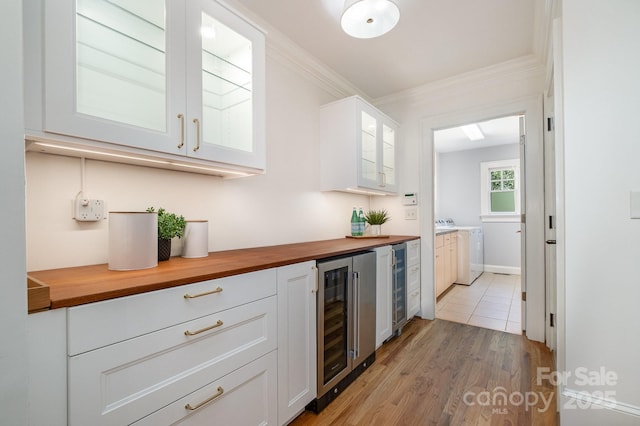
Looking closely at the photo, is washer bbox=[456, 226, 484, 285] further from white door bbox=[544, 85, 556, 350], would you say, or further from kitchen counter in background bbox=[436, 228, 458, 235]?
white door bbox=[544, 85, 556, 350]

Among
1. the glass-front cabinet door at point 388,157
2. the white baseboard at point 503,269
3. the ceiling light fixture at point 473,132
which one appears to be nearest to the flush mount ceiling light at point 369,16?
the glass-front cabinet door at point 388,157

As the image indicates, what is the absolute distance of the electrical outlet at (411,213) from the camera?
3.12 metres

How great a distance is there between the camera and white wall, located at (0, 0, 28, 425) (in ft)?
1.94

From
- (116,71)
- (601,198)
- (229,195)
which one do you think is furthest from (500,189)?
(116,71)

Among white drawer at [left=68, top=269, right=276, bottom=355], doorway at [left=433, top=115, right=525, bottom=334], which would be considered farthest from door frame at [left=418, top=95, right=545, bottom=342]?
white drawer at [left=68, top=269, right=276, bottom=355]

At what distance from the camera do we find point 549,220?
2232 millimetres

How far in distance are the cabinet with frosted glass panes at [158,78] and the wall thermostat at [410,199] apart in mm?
2036

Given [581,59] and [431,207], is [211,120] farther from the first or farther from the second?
[431,207]

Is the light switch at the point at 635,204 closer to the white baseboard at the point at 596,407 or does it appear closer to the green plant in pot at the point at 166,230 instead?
the white baseboard at the point at 596,407

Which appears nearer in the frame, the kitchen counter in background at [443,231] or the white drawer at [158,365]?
the white drawer at [158,365]

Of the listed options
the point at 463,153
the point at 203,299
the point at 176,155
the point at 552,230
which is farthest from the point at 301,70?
the point at 463,153

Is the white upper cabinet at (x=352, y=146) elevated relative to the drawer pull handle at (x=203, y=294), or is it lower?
elevated

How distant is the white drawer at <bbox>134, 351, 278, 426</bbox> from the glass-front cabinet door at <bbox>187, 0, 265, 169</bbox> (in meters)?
1.02

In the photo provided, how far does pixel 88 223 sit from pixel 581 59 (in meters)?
2.54
